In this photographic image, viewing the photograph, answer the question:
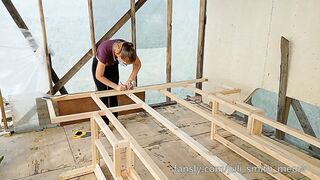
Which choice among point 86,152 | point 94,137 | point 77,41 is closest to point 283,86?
point 94,137

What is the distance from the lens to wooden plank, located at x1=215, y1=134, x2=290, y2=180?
6.68 feet

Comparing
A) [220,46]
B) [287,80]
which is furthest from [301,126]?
[220,46]

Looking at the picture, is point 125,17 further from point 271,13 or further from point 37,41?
point 271,13

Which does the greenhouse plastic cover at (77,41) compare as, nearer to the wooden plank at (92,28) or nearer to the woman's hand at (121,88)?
the wooden plank at (92,28)

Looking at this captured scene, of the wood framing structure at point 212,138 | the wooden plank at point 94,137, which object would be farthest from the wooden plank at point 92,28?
the wooden plank at point 94,137

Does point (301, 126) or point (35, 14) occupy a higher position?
point (35, 14)

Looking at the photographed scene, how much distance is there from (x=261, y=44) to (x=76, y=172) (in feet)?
7.56

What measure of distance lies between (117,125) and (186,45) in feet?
7.88

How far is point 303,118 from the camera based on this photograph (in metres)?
2.53

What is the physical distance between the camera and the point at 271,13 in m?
2.57

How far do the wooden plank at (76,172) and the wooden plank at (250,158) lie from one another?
1.37m

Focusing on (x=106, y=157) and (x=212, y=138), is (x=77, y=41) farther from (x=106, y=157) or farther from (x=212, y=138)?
(x=212, y=138)

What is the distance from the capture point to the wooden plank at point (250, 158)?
204 centimetres

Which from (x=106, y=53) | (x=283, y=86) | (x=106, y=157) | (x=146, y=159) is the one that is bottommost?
(x=106, y=157)
